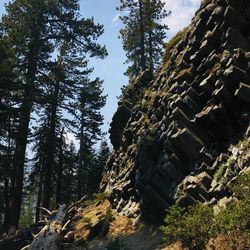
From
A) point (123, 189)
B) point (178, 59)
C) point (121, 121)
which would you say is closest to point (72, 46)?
point (121, 121)

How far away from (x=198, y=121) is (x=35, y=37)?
16.0 m

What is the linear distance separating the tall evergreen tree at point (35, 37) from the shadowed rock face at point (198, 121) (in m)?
7.87

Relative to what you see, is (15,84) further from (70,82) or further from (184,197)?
(184,197)

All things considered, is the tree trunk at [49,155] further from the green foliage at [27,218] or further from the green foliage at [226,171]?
the green foliage at [226,171]

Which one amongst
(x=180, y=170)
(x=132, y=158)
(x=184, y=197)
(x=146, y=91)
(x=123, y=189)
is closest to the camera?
(x=184, y=197)

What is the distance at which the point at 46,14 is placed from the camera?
29.5 meters

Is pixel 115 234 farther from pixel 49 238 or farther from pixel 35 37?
pixel 35 37

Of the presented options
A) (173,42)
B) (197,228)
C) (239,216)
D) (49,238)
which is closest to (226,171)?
(197,228)

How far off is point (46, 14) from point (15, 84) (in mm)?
8412

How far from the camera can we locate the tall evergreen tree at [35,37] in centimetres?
2556

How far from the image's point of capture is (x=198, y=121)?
17359mm

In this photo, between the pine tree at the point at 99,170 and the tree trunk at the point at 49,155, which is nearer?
the tree trunk at the point at 49,155

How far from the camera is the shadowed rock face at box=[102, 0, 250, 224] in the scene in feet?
51.6

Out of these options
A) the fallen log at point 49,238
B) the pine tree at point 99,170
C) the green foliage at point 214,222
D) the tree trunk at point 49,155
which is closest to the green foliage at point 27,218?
the tree trunk at point 49,155
